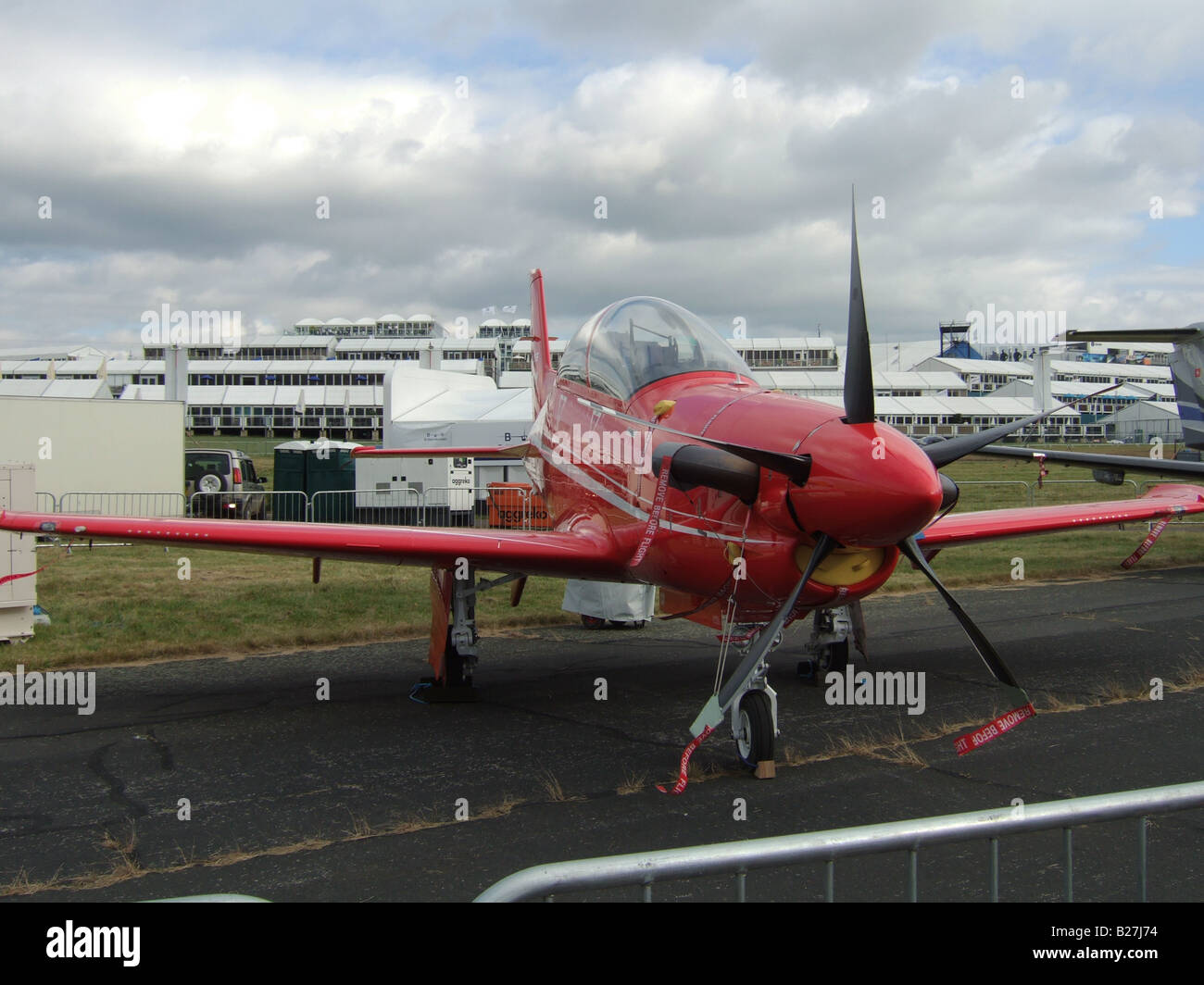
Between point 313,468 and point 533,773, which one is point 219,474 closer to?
point 313,468

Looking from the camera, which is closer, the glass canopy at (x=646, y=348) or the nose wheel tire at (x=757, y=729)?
the nose wheel tire at (x=757, y=729)

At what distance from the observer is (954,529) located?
7.94 meters

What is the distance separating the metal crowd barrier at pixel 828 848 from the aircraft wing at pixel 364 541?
4477mm

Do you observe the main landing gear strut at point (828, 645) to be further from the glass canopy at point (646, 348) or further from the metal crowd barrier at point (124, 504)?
the metal crowd barrier at point (124, 504)

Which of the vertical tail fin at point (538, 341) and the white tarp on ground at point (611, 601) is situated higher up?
the vertical tail fin at point (538, 341)

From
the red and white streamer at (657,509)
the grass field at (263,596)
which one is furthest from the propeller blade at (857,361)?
the grass field at (263,596)

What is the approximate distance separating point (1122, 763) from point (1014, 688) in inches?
52.2

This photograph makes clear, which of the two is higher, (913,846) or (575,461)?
(575,461)

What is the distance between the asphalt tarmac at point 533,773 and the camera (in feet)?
14.0

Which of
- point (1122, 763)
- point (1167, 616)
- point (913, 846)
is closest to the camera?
point (913, 846)

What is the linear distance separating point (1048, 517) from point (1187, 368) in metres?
9.34

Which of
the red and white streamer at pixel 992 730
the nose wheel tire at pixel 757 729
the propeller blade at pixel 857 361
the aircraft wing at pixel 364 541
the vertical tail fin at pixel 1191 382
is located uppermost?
the vertical tail fin at pixel 1191 382
